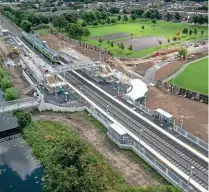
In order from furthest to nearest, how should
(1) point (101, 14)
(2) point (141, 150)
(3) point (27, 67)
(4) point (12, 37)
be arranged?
(1) point (101, 14) → (4) point (12, 37) → (3) point (27, 67) → (2) point (141, 150)

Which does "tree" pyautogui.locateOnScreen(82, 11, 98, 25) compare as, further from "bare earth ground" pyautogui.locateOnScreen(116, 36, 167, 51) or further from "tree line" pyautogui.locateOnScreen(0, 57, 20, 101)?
"tree line" pyautogui.locateOnScreen(0, 57, 20, 101)

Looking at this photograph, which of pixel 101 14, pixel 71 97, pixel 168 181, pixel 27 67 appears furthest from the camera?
pixel 101 14

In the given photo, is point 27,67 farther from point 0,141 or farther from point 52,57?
point 0,141

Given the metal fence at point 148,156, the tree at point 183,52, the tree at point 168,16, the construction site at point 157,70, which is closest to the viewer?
the metal fence at point 148,156

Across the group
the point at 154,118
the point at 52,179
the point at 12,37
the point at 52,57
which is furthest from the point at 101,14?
the point at 52,179

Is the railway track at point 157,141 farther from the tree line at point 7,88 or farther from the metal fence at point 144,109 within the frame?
the tree line at point 7,88

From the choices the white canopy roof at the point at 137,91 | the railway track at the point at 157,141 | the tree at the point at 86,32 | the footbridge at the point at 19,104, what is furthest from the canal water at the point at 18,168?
the tree at the point at 86,32
